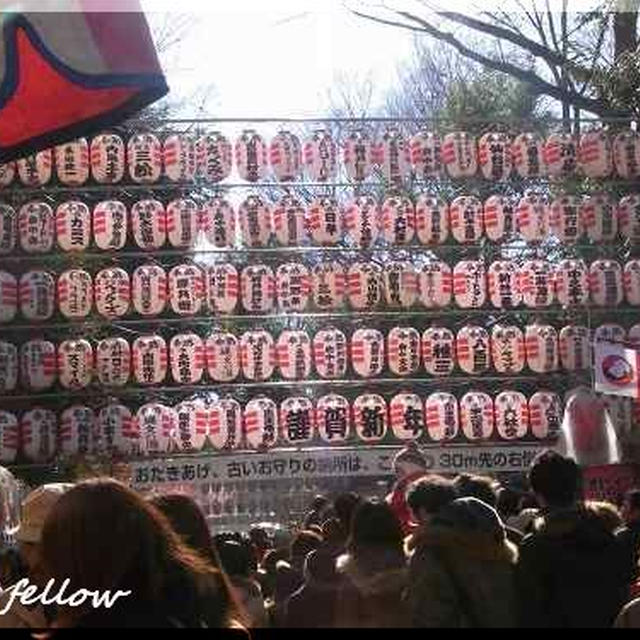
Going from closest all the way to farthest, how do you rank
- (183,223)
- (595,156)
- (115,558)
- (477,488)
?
(115,558) → (477,488) → (183,223) → (595,156)

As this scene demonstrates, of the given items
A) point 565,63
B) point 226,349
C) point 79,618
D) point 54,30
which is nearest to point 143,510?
point 79,618

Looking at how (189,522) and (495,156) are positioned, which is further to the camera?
(495,156)

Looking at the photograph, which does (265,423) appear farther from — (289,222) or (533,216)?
(533,216)

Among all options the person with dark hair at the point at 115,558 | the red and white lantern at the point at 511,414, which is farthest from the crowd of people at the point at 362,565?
the red and white lantern at the point at 511,414

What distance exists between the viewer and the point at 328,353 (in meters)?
14.0

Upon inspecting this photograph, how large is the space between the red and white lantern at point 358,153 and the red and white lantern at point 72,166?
2.84 meters

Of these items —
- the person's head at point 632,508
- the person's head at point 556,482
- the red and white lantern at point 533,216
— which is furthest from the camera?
the red and white lantern at point 533,216

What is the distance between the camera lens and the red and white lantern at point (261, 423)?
46.0ft

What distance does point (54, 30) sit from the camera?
398 cm

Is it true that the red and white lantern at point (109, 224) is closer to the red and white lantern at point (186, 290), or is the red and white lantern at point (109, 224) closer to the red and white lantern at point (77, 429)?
the red and white lantern at point (186, 290)

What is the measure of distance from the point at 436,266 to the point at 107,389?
12.6ft

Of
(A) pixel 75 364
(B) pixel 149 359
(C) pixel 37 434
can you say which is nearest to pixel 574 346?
(B) pixel 149 359

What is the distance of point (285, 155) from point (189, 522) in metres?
11.2

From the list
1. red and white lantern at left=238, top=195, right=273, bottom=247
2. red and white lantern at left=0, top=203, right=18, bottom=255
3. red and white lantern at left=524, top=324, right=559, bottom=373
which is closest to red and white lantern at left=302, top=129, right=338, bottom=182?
red and white lantern at left=238, top=195, right=273, bottom=247
